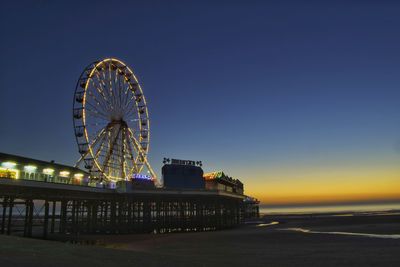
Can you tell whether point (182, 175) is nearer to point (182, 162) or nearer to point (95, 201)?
point (182, 162)

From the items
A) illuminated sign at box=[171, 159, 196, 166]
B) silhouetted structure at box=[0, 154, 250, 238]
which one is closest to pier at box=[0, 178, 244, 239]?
silhouetted structure at box=[0, 154, 250, 238]

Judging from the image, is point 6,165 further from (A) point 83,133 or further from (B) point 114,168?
(B) point 114,168

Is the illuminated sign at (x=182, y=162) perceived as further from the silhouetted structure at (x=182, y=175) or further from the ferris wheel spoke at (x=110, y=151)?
the ferris wheel spoke at (x=110, y=151)

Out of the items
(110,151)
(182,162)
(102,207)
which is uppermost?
(182,162)

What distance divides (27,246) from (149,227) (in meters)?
48.4

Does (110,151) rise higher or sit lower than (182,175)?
higher

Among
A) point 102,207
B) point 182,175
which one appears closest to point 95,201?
point 102,207

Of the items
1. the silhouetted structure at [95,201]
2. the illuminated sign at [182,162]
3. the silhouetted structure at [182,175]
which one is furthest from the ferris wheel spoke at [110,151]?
the illuminated sign at [182,162]

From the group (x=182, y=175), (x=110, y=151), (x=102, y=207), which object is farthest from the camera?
(x=182, y=175)

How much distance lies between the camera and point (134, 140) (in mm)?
75062

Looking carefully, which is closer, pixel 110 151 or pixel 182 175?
pixel 110 151

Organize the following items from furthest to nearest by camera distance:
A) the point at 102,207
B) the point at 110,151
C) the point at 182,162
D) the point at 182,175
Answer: the point at 182,162 < the point at 182,175 < the point at 102,207 < the point at 110,151

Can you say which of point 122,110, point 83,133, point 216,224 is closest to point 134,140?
point 122,110

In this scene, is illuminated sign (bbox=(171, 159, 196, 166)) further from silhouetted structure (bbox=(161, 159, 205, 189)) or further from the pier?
the pier
